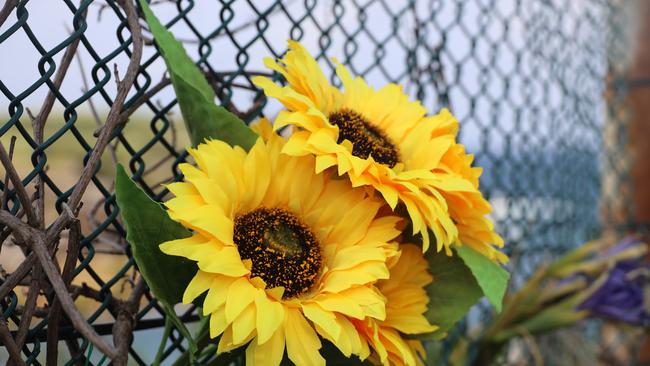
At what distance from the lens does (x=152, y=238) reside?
60cm

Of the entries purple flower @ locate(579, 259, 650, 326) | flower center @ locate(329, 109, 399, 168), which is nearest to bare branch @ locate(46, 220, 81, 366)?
flower center @ locate(329, 109, 399, 168)

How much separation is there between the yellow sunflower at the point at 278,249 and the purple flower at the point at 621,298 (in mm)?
917

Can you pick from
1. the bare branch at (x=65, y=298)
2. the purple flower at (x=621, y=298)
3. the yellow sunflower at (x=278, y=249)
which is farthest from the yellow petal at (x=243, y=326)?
the purple flower at (x=621, y=298)

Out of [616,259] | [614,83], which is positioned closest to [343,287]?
[616,259]

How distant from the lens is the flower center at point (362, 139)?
69cm

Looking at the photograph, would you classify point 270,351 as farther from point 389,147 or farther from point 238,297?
point 389,147

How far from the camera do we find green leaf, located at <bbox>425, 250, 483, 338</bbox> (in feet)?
2.42

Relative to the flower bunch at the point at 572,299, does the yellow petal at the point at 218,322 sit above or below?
above

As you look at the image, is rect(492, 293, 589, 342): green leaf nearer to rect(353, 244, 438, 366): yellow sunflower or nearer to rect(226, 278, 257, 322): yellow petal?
rect(353, 244, 438, 366): yellow sunflower

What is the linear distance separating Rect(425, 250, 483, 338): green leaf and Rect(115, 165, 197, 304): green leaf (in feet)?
0.90

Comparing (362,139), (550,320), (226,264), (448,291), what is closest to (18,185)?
(226,264)

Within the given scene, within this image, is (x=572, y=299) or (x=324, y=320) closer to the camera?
(x=324, y=320)

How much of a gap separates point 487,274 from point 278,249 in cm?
23

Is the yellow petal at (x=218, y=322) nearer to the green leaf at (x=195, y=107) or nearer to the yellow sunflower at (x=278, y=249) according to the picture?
the yellow sunflower at (x=278, y=249)
